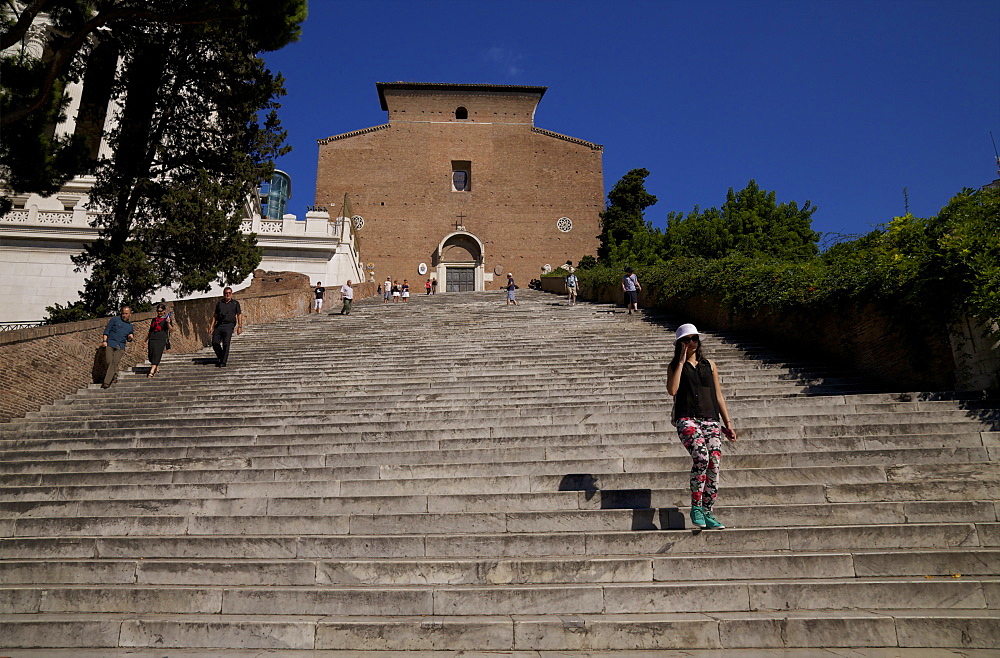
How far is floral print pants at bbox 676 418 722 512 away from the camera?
13.2 feet

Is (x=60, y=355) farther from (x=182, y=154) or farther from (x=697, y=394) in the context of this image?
(x=697, y=394)

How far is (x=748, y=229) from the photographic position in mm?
27812

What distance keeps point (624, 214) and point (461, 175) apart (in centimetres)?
1014

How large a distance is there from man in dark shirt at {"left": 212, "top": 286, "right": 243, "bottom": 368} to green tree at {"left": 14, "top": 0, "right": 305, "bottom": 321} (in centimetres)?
178

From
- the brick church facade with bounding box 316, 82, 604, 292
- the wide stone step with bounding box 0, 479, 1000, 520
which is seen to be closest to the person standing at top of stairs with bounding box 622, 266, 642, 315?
the wide stone step with bounding box 0, 479, 1000, 520

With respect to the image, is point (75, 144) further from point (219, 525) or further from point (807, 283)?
point (807, 283)

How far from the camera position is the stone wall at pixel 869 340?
6607mm

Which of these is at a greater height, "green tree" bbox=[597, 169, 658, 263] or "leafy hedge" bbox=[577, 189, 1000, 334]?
"green tree" bbox=[597, 169, 658, 263]

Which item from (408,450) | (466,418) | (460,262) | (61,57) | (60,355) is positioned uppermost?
(460,262)

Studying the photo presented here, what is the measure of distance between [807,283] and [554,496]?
6391 mm

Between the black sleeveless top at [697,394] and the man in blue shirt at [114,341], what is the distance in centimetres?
836

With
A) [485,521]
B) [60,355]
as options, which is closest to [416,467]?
[485,521]

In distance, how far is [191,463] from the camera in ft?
19.4

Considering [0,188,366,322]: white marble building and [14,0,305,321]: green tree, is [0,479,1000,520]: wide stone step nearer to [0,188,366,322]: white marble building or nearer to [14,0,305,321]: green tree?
[14,0,305,321]: green tree
